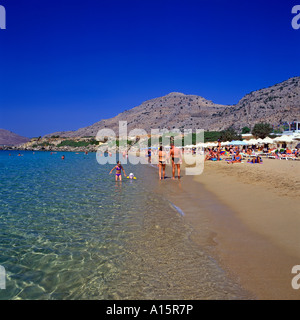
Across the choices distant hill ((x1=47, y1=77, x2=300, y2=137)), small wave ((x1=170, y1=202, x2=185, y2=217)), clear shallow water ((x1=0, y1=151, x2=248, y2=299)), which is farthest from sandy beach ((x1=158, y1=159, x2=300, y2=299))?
distant hill ((x1=47, y1=77, x2=300, y2=137))

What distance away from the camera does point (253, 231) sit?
5602 millimetres

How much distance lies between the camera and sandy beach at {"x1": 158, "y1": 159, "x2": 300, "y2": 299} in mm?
3627

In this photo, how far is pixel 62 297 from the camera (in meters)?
3.50

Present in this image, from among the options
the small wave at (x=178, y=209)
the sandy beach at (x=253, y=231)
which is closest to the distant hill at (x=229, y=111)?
the sandy beach at (x=253, y=231)

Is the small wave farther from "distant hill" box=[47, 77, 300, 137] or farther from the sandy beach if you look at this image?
"distant hill" box=[47, 77, 300, 137]

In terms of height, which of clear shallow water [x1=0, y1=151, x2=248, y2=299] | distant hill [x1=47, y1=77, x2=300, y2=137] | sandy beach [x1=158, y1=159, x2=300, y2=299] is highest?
distant hill [x1=47, y1=77, x2=300, y2=137]

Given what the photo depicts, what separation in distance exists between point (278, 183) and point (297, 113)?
62.0 meters

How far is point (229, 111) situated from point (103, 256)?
9406 cm

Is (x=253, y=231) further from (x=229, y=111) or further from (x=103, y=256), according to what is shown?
(x=229, y=111)

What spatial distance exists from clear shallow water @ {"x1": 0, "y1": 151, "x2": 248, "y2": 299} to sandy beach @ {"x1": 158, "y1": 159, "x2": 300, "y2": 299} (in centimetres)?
32

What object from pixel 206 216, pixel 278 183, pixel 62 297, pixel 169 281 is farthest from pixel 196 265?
pixel 278 183

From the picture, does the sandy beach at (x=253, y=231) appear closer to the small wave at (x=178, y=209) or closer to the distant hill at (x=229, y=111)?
the small wave at (x=178, y=209)

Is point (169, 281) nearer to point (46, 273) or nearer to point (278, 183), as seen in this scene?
point (46, 273)
